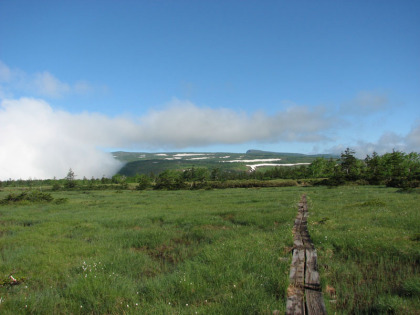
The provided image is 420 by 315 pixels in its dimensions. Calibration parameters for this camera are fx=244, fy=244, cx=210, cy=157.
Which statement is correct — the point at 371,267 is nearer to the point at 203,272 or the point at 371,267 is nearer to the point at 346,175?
the point at 203,272

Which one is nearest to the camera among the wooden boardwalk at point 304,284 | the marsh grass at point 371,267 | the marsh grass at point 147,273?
the wooden boardwalk at point 304,284

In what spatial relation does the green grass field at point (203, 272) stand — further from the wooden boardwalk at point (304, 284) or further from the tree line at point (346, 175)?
the tree line at point (346, 175)

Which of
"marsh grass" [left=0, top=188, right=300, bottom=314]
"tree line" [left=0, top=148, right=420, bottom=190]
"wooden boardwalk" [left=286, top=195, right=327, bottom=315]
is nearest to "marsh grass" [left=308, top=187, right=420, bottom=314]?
"wooden boardwalk" [left=286, top=195, right=327, bottom=315]

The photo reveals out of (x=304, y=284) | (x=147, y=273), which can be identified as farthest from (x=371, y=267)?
(x=147, y=273)

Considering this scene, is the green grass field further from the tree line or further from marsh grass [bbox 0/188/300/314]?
the tree line

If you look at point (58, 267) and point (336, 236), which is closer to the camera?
point (58, 267)

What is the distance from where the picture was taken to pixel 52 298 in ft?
18.1

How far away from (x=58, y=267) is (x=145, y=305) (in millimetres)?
4391

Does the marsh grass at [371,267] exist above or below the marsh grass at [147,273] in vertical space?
above

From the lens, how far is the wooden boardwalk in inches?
178

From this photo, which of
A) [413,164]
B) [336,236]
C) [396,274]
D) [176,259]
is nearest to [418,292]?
[396,274]

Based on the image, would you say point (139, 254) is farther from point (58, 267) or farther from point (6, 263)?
point (6, 263)

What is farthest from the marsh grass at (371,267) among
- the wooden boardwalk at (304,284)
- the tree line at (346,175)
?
the tree line at (346,175)

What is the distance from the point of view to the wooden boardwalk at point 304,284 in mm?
4520
